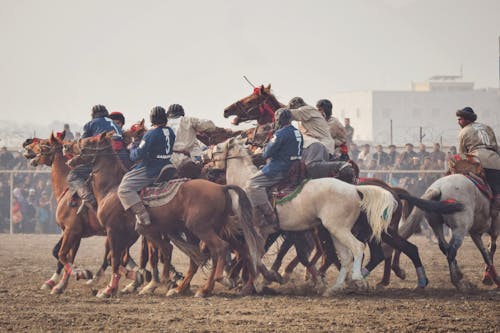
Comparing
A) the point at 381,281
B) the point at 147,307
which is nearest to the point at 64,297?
the point at 147,307

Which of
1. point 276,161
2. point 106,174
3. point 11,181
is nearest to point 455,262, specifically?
point 276,161

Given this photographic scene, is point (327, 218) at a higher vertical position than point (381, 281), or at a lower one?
higher

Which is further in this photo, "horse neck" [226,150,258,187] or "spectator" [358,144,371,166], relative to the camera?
"spectator" [358,144,371,166]

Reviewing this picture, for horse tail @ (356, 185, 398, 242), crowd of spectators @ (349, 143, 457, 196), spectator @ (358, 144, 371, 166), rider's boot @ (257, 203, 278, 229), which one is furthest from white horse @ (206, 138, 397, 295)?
spectator @ (358, 144, 371, 166)

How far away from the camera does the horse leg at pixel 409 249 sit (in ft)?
43.3

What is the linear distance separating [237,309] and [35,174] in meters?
17.2

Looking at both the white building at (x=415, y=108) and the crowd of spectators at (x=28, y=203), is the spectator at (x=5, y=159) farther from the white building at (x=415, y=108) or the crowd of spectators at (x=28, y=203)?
the white building at (x=415, y=108)

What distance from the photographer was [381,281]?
13969 millimetres

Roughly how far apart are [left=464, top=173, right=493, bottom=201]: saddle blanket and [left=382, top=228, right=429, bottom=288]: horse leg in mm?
1340

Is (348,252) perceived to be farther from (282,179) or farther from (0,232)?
(0,232)

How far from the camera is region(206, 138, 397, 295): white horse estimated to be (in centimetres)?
1219

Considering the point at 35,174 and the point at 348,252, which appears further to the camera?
the point at 35,174

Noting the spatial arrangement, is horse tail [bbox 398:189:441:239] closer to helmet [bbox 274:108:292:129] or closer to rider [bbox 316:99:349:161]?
rider [bbox 316:99:349:161]

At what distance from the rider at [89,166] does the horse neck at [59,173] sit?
537 millimetres
